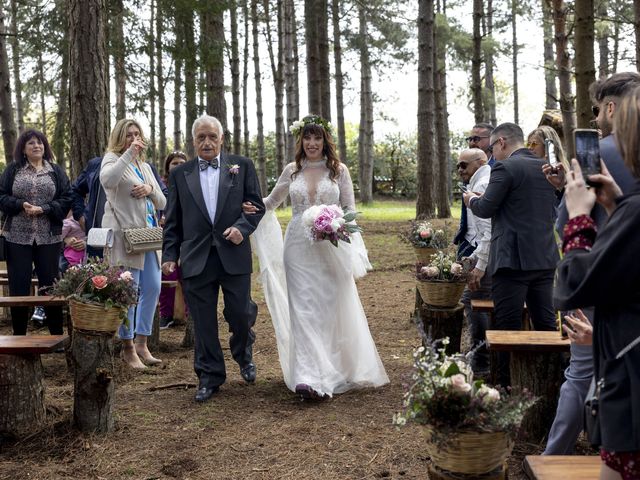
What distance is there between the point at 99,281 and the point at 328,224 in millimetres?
1937

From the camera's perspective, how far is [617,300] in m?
2.26

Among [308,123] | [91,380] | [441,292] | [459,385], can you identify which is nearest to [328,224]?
[308,123]

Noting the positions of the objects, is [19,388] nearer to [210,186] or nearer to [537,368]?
[210,186]

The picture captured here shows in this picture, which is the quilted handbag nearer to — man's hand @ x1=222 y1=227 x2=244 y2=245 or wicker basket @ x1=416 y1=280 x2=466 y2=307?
man's hand @ x1=222 y1=227 x2=244 y2=245

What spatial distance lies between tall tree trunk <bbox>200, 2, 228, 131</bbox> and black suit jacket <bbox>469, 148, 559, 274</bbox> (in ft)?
18.3

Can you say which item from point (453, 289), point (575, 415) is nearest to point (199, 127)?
point (453, 289)

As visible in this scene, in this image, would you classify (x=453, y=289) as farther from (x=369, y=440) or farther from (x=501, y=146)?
(x=369, y=440)

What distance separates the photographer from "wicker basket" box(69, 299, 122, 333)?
5090mm

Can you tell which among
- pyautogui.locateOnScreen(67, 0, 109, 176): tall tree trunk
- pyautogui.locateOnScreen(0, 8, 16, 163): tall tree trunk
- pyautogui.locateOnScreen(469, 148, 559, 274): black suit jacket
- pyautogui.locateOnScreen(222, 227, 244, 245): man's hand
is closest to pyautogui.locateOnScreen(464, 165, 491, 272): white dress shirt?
pyautogui.locateOnScreen(469, 148, 559, 274): black suit jacket

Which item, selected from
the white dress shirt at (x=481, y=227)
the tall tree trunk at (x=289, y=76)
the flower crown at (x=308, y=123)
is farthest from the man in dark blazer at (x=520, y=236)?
the tall tree trunk at (x=289, y=76)

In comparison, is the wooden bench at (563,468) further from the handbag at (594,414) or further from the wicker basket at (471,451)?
the handbag at (594,414)

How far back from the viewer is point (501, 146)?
5.53 metres

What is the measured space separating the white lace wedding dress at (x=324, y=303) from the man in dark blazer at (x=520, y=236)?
4.52ft

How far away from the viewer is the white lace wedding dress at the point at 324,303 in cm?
620
